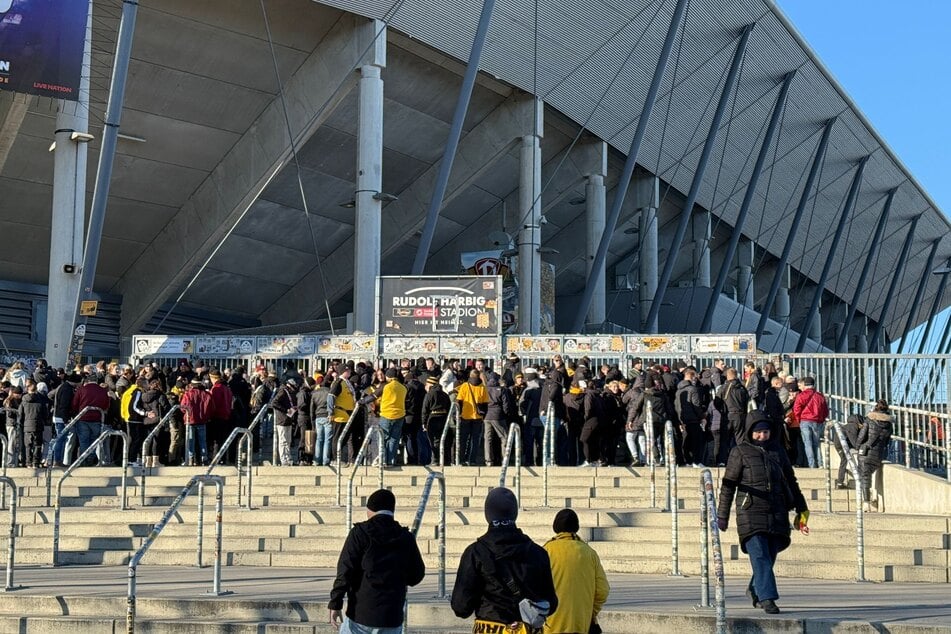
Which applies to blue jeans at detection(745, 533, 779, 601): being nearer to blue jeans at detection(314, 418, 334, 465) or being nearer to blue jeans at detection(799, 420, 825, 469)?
blue jeans at detection(799, 420, 825, 469)

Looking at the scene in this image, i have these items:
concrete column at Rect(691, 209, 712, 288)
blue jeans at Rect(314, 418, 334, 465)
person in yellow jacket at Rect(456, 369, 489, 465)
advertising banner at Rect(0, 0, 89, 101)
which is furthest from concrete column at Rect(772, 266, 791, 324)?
blue jeans at Rect(314, 418, 334, 465)

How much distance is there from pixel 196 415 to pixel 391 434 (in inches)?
115

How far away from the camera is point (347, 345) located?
23.2 meters

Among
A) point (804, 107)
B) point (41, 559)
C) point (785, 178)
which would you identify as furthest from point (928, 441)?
point (785, 178)

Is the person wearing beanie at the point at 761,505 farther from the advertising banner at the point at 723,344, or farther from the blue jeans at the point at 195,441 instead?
the advertising banner at the point at 723,344

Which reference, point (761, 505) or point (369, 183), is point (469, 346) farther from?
point (761, 505)

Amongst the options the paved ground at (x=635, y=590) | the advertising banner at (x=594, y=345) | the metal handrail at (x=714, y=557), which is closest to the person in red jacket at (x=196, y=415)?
the paved ground at (x=635, y=590)

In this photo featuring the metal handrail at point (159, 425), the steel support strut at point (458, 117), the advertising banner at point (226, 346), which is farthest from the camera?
the steel support strut at point (458, 117)

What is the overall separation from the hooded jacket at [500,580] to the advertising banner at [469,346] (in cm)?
1647

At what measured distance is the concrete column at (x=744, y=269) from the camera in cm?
5981

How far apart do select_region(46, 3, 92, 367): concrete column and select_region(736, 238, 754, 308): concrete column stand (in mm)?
37887

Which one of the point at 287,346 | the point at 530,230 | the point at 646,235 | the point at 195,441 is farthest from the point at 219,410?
the point at 646,235

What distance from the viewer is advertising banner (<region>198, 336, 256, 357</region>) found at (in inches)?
925

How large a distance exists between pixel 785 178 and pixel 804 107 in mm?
5844
